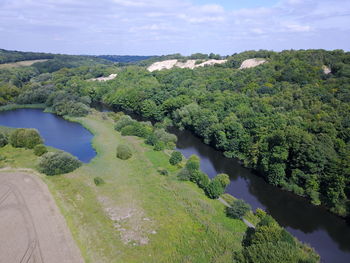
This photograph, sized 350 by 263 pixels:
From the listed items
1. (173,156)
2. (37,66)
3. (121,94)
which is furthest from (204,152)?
(37,66)

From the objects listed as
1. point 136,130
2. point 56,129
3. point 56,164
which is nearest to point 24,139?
point 56,164

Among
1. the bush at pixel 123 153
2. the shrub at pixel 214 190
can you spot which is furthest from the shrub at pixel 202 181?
the bush at pixel 123 153

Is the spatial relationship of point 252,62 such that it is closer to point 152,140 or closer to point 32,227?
point 152,140

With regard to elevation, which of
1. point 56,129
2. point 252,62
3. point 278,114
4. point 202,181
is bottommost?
point 56,129

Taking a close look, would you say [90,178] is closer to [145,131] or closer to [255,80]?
[145,131]

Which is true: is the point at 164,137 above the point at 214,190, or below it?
below

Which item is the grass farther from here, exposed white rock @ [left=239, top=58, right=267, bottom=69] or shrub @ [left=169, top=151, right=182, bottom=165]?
exposed white rock @ [left=239, top=58, right=267, bottom=69]

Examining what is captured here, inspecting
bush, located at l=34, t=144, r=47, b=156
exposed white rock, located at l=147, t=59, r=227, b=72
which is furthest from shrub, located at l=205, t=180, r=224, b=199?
exposed white rock, located at l=147, t=59, r=227, b=72
